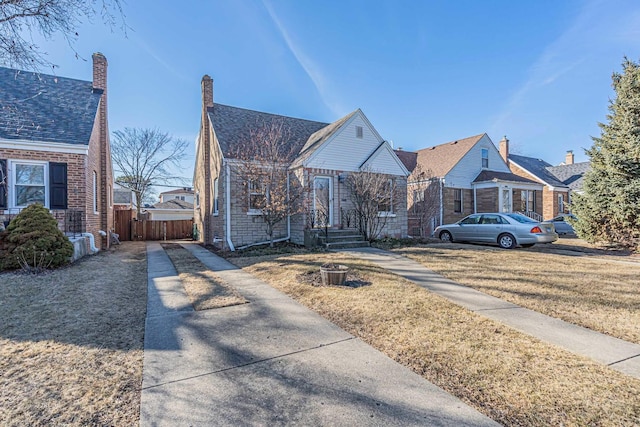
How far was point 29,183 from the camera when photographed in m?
10.2

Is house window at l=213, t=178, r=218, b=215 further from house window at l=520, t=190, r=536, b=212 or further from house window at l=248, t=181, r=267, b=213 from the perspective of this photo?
house window at l=520, t=190, r=536, b=212

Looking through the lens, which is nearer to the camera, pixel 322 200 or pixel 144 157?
pixel 322 200

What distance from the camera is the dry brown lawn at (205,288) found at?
5.19 metres

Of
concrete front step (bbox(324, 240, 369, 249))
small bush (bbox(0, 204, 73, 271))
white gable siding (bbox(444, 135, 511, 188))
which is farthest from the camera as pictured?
white gable siding (bbox(444, 135, 511, 188))

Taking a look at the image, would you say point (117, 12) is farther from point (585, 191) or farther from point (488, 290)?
point (585, 191)

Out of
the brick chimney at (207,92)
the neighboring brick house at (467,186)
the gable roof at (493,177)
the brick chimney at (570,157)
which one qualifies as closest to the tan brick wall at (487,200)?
the neighboring brick house at (467,186)

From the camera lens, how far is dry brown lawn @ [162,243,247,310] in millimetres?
5191

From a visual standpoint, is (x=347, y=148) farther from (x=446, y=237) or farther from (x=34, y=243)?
(x=34, y=243)

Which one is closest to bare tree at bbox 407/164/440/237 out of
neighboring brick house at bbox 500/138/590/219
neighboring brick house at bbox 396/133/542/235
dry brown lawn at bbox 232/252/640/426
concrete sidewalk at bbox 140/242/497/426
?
neighboring brick house at bbox 396/133/542/235

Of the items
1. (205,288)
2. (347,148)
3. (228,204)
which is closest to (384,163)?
(347,148)

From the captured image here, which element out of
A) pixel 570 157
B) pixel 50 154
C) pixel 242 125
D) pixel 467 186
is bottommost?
pixel 467 186

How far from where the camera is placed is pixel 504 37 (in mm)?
12180

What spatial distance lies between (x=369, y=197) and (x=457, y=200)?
11776 mm

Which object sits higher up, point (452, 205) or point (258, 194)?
point (258, 194)
